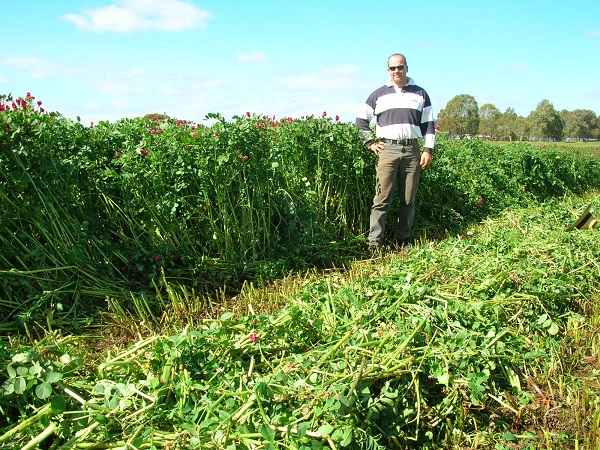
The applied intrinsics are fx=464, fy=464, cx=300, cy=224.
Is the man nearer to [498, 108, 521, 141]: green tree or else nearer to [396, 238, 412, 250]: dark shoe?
[396, 238, 412, 250]: dark shoe

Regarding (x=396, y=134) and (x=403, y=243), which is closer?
(x=396, y=134)

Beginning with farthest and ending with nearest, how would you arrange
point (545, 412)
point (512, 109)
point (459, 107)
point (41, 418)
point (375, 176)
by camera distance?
point (512, 109)
point (459, 107)
point (375, 176)
point (545, 412)
point (41, 418)

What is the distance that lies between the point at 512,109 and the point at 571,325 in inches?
3314

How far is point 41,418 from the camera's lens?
1993 mm

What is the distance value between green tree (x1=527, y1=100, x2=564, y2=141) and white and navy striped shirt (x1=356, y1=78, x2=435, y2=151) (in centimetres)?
7553

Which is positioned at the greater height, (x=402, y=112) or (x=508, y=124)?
(x=508, y=124)

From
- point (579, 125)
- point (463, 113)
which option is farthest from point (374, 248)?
point (579, 125)

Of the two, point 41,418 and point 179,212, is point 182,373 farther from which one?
point 179,212

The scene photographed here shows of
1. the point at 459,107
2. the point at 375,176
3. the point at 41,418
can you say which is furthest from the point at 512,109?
the point at 41,418

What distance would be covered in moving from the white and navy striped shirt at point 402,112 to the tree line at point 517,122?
6292 cm

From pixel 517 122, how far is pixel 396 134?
259 ft

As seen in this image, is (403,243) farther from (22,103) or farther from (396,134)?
(22,103)

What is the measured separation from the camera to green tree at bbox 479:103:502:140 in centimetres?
7419

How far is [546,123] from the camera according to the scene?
7119 centimetres
